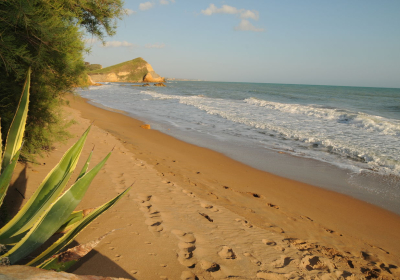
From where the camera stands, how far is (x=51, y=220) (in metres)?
1.56

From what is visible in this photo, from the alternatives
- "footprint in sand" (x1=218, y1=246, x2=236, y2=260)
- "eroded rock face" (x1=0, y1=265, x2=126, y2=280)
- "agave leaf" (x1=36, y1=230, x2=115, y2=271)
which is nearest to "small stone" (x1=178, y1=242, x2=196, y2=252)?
"footprint in sand" (x1=218, y1=246, x2=236, y2=260)

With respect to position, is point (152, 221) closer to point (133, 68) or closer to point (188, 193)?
point (188, 193)

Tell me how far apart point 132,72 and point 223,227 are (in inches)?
3949

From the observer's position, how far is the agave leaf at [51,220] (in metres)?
1.51

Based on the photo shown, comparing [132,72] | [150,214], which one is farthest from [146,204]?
[132,72]

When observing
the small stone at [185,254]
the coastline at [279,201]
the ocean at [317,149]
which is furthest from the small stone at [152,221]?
the ocean at [317,149]

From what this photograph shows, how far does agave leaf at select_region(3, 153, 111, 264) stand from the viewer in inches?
59.5

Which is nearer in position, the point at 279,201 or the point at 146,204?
the point at 146,204

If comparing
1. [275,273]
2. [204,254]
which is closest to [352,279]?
[275,273]

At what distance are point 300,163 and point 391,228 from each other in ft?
10.8

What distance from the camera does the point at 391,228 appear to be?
4.38 meters

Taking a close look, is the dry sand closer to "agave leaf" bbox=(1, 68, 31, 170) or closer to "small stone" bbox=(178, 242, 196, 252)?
"small stone" bbox=(178, 242, 196, 252)

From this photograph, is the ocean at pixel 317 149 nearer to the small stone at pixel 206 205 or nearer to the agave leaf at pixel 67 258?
the small stone at pixel 206 205

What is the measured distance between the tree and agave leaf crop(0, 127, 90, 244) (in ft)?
5.92
